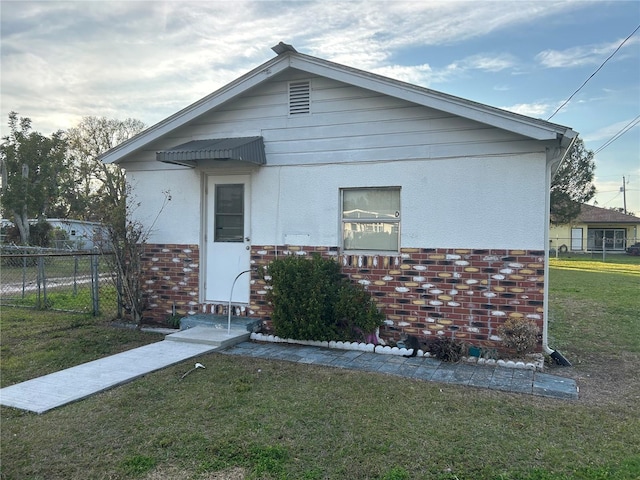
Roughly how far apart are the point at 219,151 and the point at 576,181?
32.0 metres

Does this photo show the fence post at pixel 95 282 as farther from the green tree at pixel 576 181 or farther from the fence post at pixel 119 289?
the green tree at pixel 576 181

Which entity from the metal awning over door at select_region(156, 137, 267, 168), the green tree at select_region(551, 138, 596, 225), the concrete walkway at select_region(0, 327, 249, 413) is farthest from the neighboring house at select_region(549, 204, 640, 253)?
the concrete walkway at select_region(0, 327, 249, 413)

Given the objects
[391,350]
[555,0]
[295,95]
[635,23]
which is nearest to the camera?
[391,350]

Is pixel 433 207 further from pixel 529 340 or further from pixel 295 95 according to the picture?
pixel 295 95

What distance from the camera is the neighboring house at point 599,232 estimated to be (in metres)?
37.1

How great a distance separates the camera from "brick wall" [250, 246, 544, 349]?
5.43 m

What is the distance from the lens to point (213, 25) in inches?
292

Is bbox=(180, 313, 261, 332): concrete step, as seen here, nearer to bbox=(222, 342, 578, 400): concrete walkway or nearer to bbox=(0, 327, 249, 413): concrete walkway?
bbox=(0, 327, 249, 413): concrete walkway

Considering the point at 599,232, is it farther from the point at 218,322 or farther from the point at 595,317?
the point at 218,322

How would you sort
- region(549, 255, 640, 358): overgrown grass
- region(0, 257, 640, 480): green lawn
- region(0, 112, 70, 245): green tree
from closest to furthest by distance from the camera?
region(0, 257, 640, 480): green lawn
region(549, 255, 640, 358): overgrown grass
region(0, 112, 70, 245): green tree

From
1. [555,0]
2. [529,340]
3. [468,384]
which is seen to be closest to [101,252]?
[468,384]

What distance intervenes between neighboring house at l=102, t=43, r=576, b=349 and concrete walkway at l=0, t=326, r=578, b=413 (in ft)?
2.22

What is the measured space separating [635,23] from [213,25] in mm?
8000

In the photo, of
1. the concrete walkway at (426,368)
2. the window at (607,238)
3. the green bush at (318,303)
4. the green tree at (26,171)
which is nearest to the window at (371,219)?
the green bush at (318,303)
